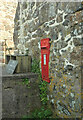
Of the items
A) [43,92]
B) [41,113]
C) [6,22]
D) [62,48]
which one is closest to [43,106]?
[41,113]

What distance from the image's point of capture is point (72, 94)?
2684mm

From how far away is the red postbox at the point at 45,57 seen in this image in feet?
11.1

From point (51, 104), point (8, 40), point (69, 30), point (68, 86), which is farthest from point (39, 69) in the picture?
point (8, 40)

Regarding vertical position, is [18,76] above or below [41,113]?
above

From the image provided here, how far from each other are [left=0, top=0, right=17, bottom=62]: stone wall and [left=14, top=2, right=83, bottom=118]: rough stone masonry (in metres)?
1.61

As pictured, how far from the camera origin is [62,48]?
2.93m

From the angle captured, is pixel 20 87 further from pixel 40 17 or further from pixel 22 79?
pixel 40 17

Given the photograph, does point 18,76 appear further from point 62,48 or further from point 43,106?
point 62,48

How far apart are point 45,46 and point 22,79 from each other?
100 cm

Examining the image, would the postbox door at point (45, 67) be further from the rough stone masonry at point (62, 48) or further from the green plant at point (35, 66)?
the green plant at point (35, 66)

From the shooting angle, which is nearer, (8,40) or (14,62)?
(14,62)

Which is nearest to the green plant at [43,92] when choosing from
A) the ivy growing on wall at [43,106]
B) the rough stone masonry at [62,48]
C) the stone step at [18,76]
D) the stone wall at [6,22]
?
the ivy growing on wall at [43,106]

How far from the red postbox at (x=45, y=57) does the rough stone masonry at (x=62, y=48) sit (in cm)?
10

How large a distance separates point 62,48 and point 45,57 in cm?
67
